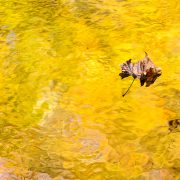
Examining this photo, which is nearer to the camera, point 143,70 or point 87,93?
point 87,93

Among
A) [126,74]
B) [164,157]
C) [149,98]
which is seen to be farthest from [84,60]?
[164,157]

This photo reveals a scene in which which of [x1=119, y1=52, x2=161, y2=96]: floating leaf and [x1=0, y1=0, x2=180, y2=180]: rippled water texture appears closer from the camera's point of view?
[x1=0, y1=0, x2=180, y2=180]: rippled water texture

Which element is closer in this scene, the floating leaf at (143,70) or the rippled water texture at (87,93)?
the rippled water texture at (87,93)
